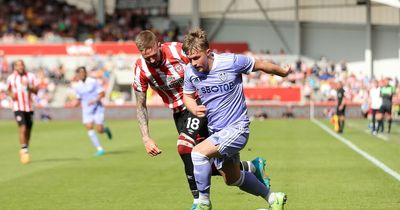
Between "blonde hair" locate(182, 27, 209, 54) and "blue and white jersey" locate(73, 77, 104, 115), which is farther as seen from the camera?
"blue and white jersey" locate(73, 77, 104, 115)

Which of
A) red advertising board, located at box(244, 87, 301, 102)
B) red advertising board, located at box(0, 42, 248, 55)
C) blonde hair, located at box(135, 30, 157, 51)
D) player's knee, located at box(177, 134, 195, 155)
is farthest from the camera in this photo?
red advertising board, located at box(0, 42, 248, 55)

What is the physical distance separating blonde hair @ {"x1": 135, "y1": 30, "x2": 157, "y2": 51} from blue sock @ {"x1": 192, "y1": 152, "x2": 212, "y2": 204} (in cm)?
131

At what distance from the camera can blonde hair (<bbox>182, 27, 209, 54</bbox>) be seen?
360 inches

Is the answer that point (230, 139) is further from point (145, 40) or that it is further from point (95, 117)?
point (95, 117)

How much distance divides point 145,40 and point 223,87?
1.05m

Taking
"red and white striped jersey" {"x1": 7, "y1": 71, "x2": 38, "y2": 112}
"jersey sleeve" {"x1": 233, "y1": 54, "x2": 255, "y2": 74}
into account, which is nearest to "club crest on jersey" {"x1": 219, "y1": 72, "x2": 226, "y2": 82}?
"jersey sleeve" {"x1": 233, "y1": 54, "x2": 255, "y2": 74}

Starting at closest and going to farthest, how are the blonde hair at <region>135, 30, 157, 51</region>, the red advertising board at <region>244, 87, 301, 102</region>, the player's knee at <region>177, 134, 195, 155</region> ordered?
the blonde hair at <region>135, 30, 157, 51</region>
the player's knee at <region>177, 134, 195, 155</region>
the red advertising board at <region>244, 87, 301, 102</region>

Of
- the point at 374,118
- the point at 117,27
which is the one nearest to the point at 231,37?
the point at 117,27

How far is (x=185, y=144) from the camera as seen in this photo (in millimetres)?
10258

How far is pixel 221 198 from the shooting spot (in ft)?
41.0

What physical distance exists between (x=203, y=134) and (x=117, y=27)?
5069cm

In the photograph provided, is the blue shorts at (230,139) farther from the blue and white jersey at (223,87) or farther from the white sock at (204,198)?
the white sock at (204,198)

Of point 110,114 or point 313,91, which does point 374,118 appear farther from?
point 110,114

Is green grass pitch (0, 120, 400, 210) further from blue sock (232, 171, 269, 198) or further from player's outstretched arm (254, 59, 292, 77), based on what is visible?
player's outstretched arm (254, 59, 292, 77)
